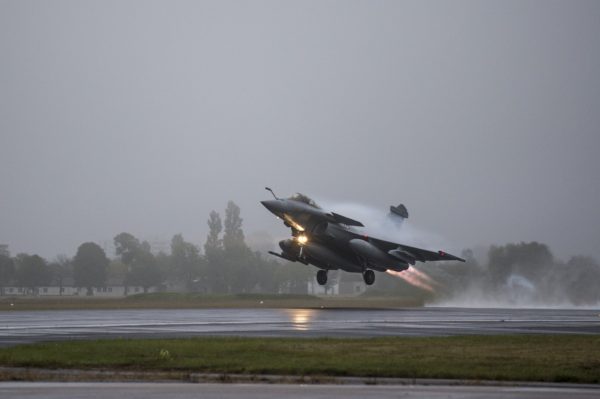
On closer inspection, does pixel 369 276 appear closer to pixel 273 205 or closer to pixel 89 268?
pixel 273 205

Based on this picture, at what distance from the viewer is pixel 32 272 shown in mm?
152125

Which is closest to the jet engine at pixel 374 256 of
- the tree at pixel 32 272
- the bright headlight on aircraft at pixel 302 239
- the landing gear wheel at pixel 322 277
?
the bright headlight on aircraft at pixel 302 239

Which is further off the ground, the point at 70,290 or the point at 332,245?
the point at 332,245

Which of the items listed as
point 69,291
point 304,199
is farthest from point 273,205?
point 69,291

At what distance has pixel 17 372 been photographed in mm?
18438

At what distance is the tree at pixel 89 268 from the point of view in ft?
495

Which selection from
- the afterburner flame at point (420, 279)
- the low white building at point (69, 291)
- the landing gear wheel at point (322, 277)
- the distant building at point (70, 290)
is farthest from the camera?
the distant building at point (70, 290)

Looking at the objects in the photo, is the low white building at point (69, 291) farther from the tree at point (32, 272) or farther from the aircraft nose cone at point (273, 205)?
the aircraft nose cone at point (273, 205)

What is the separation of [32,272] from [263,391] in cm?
14381

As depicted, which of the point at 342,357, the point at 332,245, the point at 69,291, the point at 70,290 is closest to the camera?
the point at 342,357

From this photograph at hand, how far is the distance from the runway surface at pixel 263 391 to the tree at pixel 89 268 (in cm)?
13816

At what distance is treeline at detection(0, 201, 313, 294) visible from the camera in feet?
431

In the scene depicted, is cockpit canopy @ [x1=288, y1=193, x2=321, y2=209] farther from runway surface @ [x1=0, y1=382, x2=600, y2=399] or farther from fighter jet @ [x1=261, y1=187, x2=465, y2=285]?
runway surface @ [x1=0, y1=382, x2=600, y2=399]

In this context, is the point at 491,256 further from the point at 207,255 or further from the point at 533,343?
the point at 207,255
